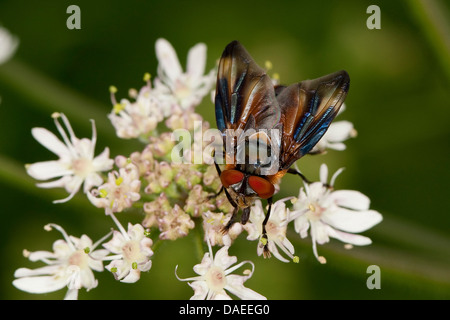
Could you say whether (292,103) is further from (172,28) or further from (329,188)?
(172,28)

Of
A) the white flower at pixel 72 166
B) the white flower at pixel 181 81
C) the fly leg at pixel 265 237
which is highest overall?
the white flower at pixel 181 81

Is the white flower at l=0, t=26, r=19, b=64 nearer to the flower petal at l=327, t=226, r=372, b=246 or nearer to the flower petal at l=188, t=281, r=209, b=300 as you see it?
the flower petal at l=188, t=281, r=209, b=300

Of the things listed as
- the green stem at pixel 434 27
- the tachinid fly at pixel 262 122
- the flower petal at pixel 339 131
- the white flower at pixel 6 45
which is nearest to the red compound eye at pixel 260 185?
the tachinid fly at pixel 262 122

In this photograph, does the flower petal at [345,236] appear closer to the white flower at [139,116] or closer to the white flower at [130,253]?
the white flower at [130,253]

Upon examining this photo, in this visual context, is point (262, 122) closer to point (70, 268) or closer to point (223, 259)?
point (223, 259)

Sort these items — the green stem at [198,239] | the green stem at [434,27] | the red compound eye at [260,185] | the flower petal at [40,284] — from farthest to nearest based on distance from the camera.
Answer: the green stem at [434,27]
the flower petal at [40,284]
the green stem at [198,239]
the red compound eye at [260,185]

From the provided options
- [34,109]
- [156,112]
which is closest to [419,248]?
[156,112]

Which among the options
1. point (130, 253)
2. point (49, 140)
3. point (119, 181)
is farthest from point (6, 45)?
point (130, 253)

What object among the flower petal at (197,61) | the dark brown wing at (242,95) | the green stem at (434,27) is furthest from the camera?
the flower petal at (197,61)

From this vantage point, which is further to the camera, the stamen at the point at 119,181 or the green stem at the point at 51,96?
the green stem at the point at 51,96
